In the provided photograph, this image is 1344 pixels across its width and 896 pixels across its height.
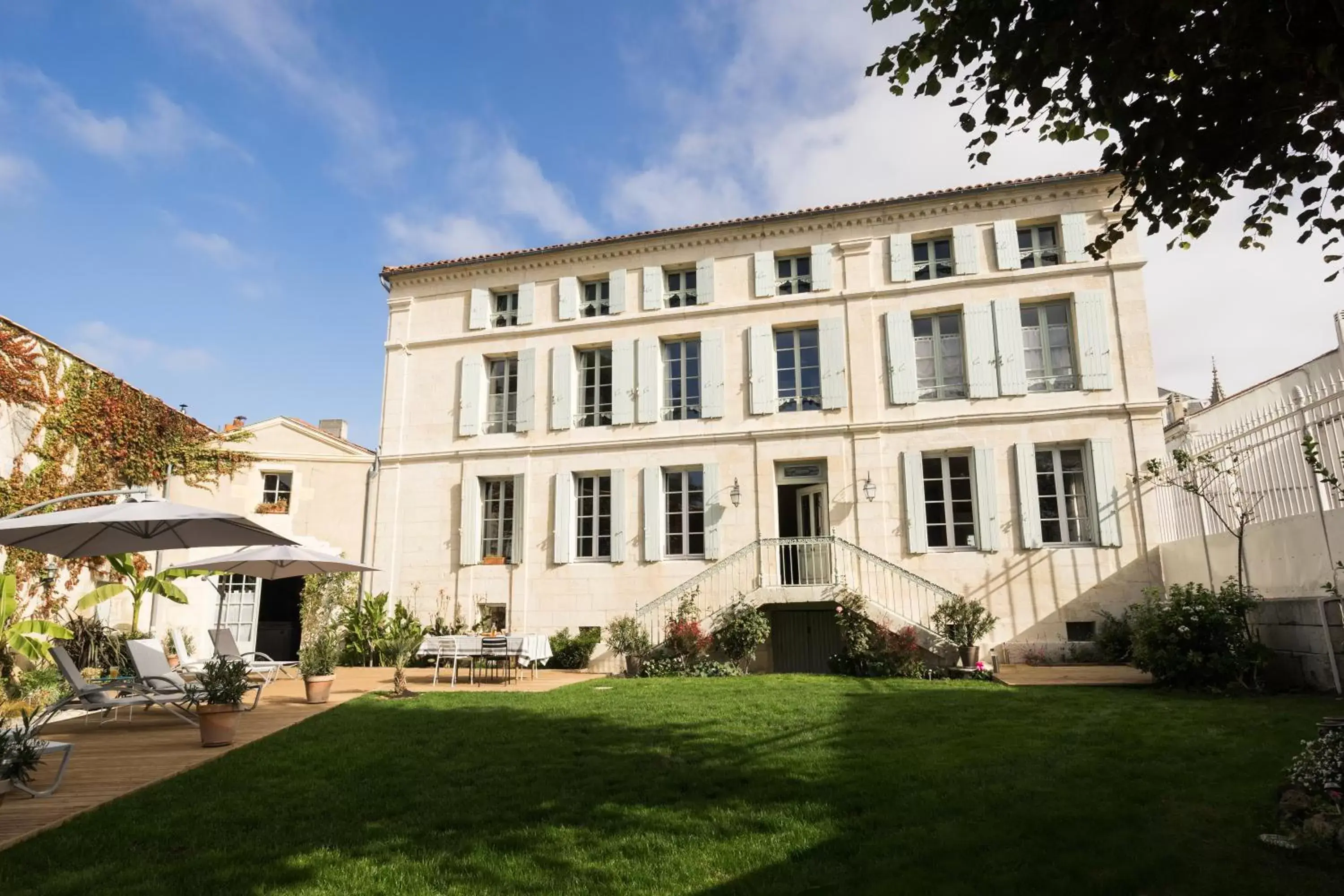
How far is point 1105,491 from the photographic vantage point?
12672mm

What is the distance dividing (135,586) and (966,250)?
15345mm

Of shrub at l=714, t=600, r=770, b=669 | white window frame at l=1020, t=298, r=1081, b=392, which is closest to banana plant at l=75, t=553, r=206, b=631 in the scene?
shrub at l=714, t=600, r=770, b=669

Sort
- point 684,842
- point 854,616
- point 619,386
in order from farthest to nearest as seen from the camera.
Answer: point 619,386 < point 854,616 < point 684,842

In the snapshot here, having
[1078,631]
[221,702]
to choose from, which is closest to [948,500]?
[1078,631]

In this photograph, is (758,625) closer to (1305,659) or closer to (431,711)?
(431,711)

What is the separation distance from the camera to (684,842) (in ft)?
12.6

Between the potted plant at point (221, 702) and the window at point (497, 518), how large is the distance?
824 centimetres

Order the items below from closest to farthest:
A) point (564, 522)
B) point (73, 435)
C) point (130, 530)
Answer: point (130, 530), point (73, 435), point (564, 522)

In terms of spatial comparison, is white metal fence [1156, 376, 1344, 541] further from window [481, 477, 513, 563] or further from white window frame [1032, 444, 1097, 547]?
window [481, 477, 513, 563]

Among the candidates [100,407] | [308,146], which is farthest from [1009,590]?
[100,407]

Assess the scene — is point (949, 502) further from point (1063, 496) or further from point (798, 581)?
point (798, 581)

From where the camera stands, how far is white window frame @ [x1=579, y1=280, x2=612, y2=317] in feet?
53.1

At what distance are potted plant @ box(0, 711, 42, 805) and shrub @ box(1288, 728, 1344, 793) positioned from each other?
6.78m

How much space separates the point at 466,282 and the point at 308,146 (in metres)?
8.20
